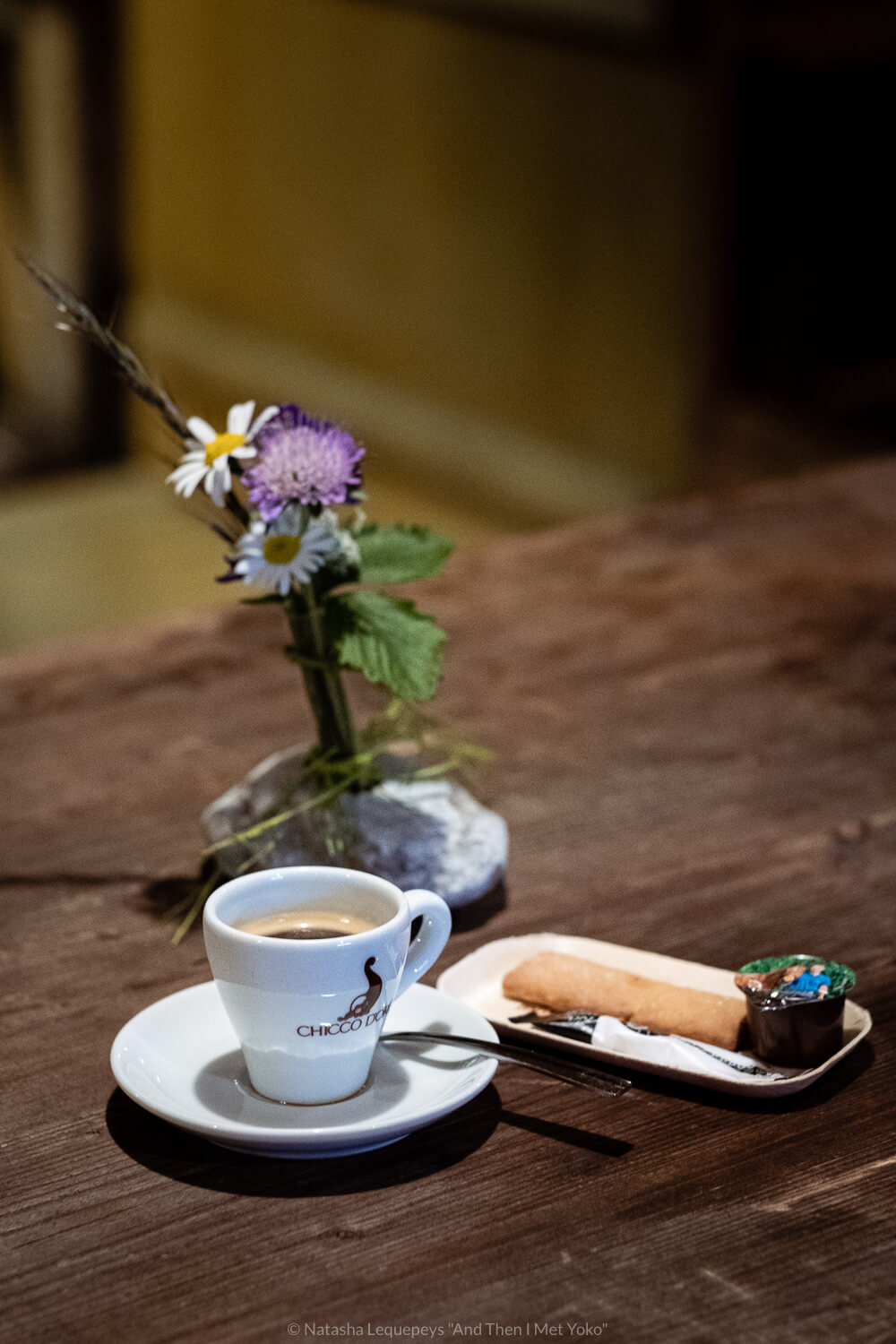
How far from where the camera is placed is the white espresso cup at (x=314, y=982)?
622mm

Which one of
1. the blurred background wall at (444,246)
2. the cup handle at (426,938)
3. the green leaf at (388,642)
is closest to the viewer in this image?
the cup handle at (426,938)

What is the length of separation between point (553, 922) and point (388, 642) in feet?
0.60

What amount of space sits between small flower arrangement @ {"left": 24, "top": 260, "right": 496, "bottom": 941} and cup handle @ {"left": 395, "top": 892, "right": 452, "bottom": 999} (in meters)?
0.13

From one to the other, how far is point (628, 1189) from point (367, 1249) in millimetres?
109

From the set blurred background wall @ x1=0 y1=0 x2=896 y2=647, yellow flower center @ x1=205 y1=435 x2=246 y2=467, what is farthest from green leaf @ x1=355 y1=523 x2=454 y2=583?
blurred background wall @ x1=0 y1=0 x2=896 y2=647

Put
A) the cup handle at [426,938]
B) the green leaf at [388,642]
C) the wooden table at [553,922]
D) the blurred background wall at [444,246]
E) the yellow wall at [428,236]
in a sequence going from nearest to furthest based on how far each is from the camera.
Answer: the wooden table at [553,922]
the cup handle at [426,938]
the green leaf at [388,642]
the blurred background wall at [444,246]
the yellow wall at [428,236]

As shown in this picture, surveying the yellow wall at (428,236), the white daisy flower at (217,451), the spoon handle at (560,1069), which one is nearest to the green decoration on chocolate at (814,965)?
the spoon handle at (560,1069)

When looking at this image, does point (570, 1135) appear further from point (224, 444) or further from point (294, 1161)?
point (224, 444)

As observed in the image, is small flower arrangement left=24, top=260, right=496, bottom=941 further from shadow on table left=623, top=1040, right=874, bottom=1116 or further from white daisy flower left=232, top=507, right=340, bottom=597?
shadow on table left=623, top=1040, right=874, bottom=1116

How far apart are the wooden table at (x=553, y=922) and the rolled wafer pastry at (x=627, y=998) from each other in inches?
1.4

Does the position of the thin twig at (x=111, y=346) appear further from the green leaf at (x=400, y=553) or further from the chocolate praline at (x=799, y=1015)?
the chocolate praline at (x=799, y=1015)

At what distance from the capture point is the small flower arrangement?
2.47ft

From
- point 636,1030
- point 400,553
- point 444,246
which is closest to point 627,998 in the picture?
point 636,1030

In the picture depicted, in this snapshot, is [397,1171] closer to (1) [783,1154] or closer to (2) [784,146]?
(1) [783,1154]
